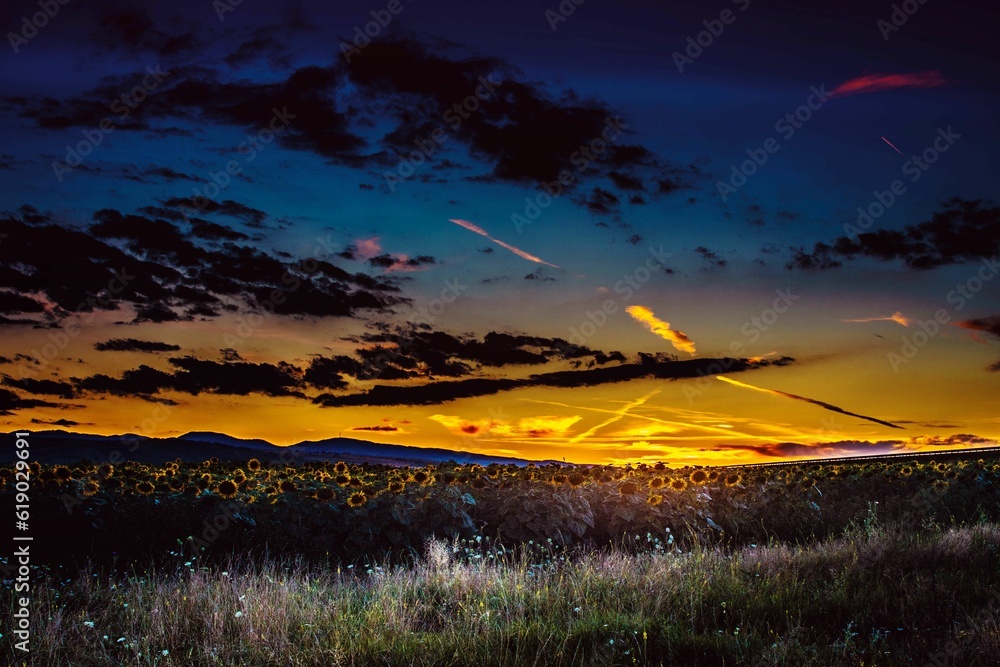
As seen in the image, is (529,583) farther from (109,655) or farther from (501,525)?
(109,655)

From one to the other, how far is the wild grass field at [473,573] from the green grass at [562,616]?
0.02m

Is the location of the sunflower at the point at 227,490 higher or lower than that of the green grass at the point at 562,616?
higher

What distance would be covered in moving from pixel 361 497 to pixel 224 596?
299cm

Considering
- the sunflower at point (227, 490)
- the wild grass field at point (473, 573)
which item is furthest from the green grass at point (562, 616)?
the sunflower at point (227, 490)

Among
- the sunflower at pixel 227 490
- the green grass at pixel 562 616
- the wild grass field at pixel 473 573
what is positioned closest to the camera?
the green grass at pixel 562 616

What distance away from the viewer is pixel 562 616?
232 inches

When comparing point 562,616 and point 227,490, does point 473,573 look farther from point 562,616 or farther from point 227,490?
point 227,490

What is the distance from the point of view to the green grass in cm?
509

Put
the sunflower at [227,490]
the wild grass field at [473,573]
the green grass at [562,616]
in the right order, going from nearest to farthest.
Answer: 1. the green grass at [562,616]
2. the wild grass field at [473,573]
3. the sunflower at [227,490]

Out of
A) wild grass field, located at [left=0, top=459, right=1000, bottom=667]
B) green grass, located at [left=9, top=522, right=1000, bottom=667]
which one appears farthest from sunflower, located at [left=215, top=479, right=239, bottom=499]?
green grass, located at [left=9, top=522, right=1000, bottom=667]

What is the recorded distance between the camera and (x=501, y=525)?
9.49 meters

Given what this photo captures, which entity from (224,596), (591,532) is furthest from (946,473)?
(224,596)

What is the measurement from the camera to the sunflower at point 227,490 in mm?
9195

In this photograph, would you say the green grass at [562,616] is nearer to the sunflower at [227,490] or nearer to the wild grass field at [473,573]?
the wild grass field at [473,573]
